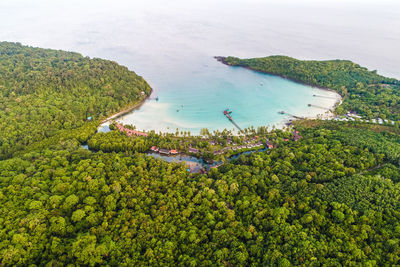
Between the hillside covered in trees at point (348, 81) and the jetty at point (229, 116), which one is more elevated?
the hillside covered in trees at point (348, 81)

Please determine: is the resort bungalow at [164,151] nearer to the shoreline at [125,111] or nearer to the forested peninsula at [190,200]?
the forested peninsula at [190,200]

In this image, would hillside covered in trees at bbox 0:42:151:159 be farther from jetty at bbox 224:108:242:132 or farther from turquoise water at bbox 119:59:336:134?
jetty at bbox 224:108:242:132

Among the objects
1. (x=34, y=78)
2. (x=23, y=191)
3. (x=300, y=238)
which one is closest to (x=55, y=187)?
(x=23, y=191)

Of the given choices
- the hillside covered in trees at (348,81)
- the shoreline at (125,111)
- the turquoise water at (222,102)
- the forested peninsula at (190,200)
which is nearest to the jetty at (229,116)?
the turquoise water at (222,102)

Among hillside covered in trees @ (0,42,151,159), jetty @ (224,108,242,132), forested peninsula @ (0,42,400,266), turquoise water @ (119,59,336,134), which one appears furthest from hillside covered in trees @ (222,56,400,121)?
hillside covered in trees @ (0,42,151,159)

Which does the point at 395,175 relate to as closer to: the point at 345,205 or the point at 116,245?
the point at 345,205

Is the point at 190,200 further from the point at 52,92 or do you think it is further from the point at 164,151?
the point at 52,92
